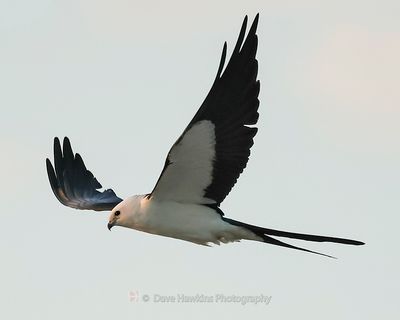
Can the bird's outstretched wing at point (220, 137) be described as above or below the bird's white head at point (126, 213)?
above

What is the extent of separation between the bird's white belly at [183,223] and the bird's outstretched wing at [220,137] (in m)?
0.16

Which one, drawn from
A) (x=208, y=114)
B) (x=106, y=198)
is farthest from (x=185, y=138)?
(x=106, y=198)

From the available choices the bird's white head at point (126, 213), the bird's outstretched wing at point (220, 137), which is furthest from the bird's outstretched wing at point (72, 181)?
the bird's outstretched wing at point (220, 137)

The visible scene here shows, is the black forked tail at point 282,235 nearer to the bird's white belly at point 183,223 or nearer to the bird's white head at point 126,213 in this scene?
the bird's white belly at point 183,223

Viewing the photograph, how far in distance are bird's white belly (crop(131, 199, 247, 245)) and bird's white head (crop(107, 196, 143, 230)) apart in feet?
0.25

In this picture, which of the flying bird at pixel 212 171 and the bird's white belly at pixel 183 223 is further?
the bird's white belly at pixel 183 223

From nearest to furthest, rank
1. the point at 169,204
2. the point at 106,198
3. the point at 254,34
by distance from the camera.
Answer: the point at 254,34 < the point at 169,204 < the point at 106,198

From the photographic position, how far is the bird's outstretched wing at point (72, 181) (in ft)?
68.7

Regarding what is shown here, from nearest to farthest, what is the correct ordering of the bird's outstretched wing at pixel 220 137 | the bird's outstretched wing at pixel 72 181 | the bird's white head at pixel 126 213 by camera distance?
the bird's outstretched wing at pixel 220 137 < the bird's white head at pixel 126 213 < the bird's outstretched wing at pixel 72 181

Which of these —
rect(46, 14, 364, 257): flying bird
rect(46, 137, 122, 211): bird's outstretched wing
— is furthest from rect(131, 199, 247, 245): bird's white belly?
rect(46, 137, 122, 211): bird's outstretched wing

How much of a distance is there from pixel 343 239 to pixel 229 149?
6.12 feet

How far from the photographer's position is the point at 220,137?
16.7 metres

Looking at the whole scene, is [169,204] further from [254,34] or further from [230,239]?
[254,34]

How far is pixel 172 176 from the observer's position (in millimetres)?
16969
